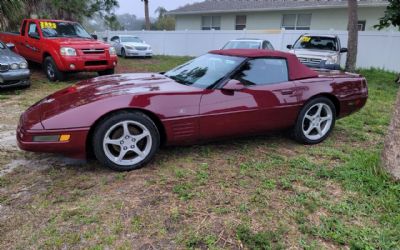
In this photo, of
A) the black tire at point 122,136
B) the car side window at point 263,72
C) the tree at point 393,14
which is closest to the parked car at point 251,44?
the tree at point 393,14

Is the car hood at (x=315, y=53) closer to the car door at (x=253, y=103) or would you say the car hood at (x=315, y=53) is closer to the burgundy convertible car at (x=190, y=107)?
the burgundy convertible car at (x=190, y=107)

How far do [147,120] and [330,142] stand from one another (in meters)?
2.71

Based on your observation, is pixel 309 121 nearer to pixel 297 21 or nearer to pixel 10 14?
pixel 10 14

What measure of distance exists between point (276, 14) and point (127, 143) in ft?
63.0

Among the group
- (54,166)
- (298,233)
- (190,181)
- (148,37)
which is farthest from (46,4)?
(298,233)

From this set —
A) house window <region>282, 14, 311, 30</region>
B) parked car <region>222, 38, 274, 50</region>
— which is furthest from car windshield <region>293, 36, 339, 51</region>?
house window <region>282, 14, 311, 30</region>

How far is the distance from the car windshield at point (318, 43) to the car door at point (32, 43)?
27.2 ft

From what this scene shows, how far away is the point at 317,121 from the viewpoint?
458 cm

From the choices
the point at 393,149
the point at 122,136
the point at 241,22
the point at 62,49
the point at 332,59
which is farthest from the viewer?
the point at 241,22

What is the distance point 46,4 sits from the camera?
1523cm

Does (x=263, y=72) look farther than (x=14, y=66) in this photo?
No

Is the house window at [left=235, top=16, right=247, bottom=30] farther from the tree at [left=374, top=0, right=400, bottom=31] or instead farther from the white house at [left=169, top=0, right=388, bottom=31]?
the tree at [left=374, top=0, right=400, bottom=31]

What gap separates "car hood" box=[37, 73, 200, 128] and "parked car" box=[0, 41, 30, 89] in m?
4.02

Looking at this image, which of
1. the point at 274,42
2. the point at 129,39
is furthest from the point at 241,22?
the point at 129,39
